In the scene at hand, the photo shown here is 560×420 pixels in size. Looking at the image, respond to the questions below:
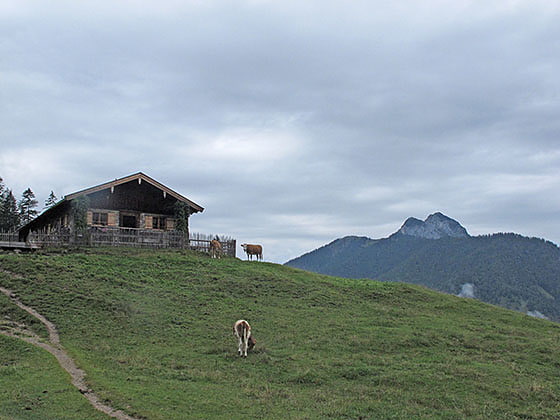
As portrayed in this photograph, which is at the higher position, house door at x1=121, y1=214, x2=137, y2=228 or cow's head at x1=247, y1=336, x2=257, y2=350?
house door at x1=121, y1=214, x2=137, y2=228

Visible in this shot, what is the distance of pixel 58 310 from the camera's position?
2425 cm

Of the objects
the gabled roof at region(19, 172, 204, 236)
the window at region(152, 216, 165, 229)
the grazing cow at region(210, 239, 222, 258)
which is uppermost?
the gabled roof at region(19, 172, 204, 236)

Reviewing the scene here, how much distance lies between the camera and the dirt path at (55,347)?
13.5 meters

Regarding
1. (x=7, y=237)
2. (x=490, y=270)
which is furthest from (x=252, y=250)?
(x=490, y=270)

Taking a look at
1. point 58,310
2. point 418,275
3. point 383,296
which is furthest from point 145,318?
point 418,275

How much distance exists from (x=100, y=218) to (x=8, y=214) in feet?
170

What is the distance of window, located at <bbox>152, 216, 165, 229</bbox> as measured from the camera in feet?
152

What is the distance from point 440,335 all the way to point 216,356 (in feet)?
35.7

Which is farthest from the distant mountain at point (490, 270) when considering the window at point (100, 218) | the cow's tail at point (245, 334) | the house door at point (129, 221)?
the cow's tail at point (245, 334)

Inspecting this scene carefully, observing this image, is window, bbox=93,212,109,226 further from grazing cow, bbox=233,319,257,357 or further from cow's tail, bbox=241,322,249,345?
cow's tail, bbox=241,322,249,345

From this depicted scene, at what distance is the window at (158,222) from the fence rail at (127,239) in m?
3.68

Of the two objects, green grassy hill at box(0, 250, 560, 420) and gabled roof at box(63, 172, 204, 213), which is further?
gabled roof at box(63, 172, 204, 213)

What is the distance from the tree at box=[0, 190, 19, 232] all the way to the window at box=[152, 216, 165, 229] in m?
48.9

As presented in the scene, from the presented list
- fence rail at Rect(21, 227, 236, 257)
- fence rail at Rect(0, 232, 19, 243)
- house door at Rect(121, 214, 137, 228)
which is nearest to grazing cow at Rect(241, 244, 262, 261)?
fence rail at Rect(21, 227, 236, 257)
